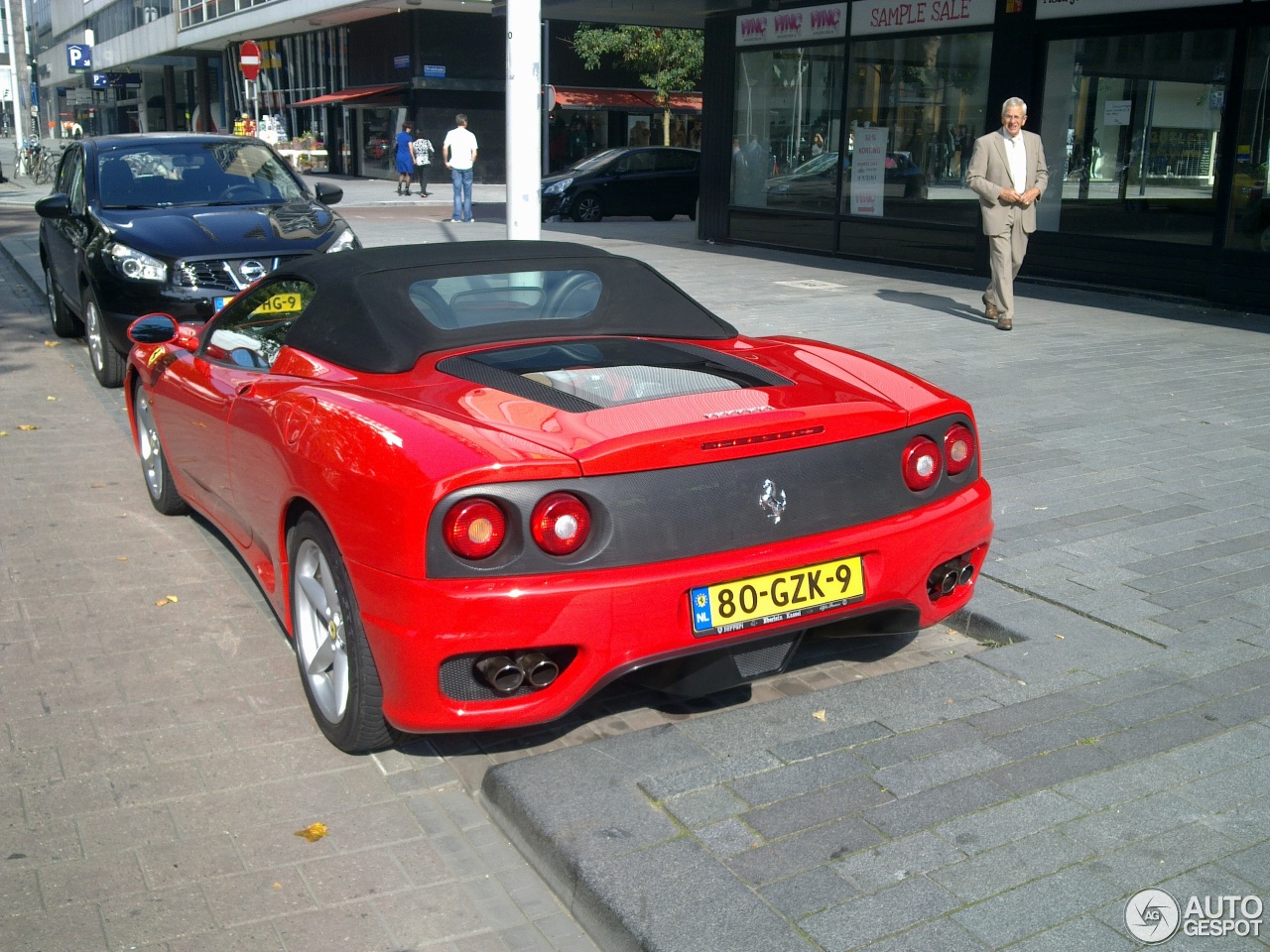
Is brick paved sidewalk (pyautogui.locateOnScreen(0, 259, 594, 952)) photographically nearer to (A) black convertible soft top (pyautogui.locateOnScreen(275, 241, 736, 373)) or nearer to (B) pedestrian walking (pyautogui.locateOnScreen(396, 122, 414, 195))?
(A) black convertible soft top (pyautogui.locateOnScreen(275, 241, 736, 373))

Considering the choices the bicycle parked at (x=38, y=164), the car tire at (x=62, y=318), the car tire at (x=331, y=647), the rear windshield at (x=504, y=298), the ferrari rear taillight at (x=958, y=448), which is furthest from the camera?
the bicycle parked at (x=38, y=164)

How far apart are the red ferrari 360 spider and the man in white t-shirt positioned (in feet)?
62.5

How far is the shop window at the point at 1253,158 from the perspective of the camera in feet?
38.7

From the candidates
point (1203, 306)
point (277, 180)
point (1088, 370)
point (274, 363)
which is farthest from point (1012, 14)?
point (274, 363)

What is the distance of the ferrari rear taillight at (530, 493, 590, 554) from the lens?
3.13m

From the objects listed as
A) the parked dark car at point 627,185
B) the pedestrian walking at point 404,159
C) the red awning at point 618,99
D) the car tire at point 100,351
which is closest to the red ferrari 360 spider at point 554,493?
the car tire at point 100,351

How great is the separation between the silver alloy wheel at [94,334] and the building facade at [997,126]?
9.80 m

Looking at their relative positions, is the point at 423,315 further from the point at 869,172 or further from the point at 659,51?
the point at 659,51

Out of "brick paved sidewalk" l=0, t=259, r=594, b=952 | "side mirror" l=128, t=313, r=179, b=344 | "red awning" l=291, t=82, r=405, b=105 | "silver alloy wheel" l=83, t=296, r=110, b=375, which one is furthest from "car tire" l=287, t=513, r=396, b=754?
"red awning" l=291, t=82, r=405, b=105

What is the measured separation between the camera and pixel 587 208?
24844 millimetres

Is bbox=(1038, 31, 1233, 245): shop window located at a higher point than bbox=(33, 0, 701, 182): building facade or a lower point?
lower

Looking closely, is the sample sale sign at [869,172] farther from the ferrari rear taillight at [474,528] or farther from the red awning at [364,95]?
the red awning at [364,95]

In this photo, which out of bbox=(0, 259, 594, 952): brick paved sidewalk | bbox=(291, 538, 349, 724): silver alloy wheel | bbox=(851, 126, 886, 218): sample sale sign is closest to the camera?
bbox=(0, 259, 594, 952): brick paved sidewalk

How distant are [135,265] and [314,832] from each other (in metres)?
6.34
